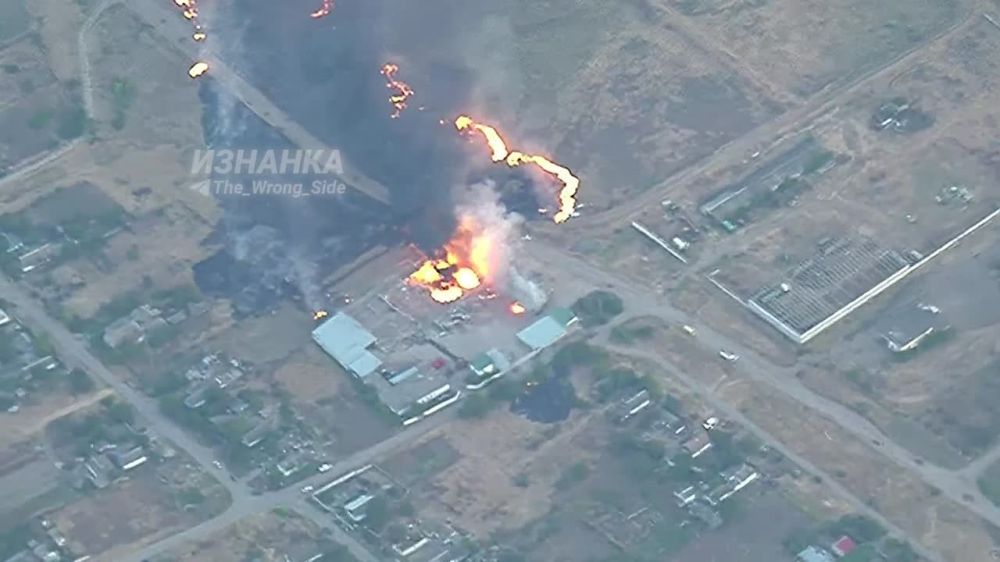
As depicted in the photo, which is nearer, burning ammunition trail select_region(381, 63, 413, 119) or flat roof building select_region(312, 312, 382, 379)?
flat roof building select_region(312, 312, 382, 379)

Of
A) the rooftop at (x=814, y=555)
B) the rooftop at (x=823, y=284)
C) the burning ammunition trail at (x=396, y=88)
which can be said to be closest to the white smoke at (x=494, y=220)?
the burning ammunition trail at (x=396, y=88)

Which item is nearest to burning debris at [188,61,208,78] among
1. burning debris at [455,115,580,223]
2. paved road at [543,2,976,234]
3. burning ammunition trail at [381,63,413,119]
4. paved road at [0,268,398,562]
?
burning ammunition trail at [381,63,413,119]

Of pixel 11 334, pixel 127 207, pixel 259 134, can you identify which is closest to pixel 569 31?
pixel 259 134

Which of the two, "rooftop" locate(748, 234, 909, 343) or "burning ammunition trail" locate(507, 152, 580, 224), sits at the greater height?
"burning ammunition trail" locate(507, 152, 580, 224)

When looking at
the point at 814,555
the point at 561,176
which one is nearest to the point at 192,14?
the point at 561,176

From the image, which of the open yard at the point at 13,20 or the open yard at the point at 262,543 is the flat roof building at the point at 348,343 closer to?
the open yard at the point at 262,543

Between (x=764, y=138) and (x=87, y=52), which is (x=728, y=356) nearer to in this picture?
(x=764, y=138)

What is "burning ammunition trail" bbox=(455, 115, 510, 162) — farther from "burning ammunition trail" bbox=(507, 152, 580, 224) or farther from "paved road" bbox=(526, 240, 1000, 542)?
"paved road" bbox=(526, 240, 1000, 542)
